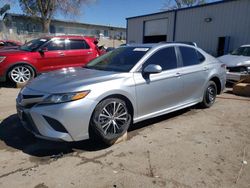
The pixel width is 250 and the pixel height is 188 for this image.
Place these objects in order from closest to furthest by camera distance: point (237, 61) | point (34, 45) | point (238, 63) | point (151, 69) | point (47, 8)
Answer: point (151, 69)
point (34, 45)
point (238, 63)
point (237, 61)
point (47, 8)

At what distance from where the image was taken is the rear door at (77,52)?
8.55 m

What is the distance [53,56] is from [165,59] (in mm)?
4900

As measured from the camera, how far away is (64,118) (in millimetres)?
3131

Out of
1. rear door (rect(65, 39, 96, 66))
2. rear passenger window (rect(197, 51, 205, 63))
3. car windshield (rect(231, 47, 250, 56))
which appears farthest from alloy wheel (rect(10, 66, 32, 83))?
car windshield (rect(231, 47, 250, 56))

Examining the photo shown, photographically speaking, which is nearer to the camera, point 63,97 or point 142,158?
point 63,97

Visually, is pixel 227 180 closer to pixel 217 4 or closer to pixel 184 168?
pixel 184 168

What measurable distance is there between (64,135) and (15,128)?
1633 millimetres

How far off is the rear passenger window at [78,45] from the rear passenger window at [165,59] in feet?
16.1

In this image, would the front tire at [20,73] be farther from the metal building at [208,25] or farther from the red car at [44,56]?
the metal building at [208,25]

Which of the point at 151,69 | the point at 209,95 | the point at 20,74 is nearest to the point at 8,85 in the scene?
the point at 20,74

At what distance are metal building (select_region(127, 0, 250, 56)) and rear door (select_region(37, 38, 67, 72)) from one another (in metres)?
11.3

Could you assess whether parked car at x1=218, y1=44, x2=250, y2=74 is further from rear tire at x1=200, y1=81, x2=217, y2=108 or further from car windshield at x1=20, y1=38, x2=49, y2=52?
car windshield at x1=20, y1=38, x2=49, y2=52

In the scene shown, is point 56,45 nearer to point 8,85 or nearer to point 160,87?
point 8,85

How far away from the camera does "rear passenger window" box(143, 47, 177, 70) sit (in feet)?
14.0
